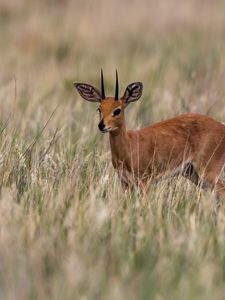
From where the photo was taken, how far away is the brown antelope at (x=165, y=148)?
20.1ft

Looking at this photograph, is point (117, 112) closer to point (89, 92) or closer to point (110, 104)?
point (110, 104)

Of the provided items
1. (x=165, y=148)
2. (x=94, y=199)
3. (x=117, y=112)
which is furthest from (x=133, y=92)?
(x=94, y=199)

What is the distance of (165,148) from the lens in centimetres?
646

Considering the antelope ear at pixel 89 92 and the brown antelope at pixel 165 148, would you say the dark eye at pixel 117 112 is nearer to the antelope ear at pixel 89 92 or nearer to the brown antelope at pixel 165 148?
the brown antelope at pixel 165 148

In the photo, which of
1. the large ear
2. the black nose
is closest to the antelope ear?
the large ear

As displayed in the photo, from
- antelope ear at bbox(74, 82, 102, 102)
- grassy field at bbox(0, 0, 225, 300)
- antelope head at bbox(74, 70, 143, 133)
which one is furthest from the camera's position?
antelope ear at bbox(74, 82, 102, 102)

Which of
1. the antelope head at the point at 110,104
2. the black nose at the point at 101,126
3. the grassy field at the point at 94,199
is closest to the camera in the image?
the grassy field at the point at 94,199

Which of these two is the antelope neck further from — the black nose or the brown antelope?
the black nose

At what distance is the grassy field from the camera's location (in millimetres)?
3926

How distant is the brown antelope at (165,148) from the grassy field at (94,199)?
20 centimetres

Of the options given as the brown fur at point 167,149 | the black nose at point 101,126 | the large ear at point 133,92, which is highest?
the large ear at point 133,92

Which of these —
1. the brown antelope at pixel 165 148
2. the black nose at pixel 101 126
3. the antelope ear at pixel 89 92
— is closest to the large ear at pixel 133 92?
the brown antelope at pixel 165 148

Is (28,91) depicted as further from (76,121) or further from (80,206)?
(80,206)

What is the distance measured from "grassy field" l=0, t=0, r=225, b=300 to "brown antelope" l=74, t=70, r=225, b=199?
20 centimetres
